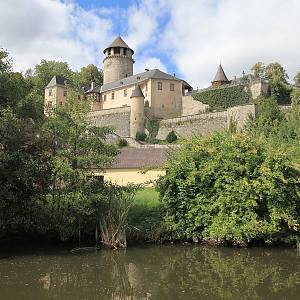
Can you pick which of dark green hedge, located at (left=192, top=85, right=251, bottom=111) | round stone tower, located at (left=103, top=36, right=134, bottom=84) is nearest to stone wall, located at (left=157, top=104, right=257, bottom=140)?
dark green hedge, located at (left=192, top=85, right=251, bottom=111)

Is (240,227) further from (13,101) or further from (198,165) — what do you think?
(13,101)

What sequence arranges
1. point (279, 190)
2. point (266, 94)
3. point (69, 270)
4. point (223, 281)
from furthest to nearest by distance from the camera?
point (266, 94), point (279, 190), point (69, 270), point (223, 281)

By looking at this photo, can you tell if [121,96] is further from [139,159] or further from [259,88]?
[139,159]

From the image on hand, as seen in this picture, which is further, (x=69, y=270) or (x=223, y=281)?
(x=69, y=270)

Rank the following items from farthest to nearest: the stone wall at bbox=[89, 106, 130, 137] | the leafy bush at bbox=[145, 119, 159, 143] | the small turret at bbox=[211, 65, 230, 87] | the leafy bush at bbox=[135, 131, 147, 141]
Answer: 1. the small turret at bbox=[211, 65, 230, 87]
2. the stone wall at bbox=[89, 106, 130, 137]
3. the leafy bush at bbox=[145, 119, 159, 143]
4. the leafy bush at bbox=[135, 131, 147, 141]

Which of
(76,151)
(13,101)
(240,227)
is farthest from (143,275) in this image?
(13,101)

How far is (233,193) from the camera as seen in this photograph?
16188mm

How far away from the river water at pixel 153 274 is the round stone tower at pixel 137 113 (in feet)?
141

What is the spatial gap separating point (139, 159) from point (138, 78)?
38.6 m

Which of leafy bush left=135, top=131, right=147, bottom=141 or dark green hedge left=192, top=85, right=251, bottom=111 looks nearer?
dark green hedge left=192, top=85, right=251, bottom=111

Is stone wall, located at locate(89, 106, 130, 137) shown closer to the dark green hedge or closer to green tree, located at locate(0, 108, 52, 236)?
the dark green hedge

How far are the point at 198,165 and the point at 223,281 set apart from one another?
700 cm

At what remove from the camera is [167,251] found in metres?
15.2

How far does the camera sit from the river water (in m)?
10.0
